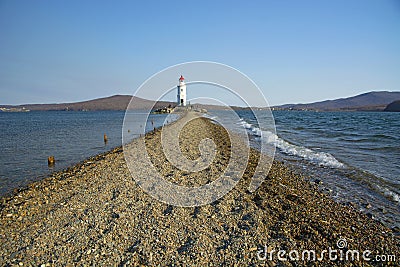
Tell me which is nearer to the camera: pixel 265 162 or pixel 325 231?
pixel 325 231

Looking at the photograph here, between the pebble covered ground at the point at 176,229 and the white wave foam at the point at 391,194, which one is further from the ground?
the pebble covered ground at the point at 176,229

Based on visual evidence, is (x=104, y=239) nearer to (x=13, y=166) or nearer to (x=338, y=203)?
(x=338, y=203)

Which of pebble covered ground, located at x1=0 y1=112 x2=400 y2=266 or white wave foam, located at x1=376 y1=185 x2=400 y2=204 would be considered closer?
pebble covered ground, located at x1=0 y1=112 x2=400 y2=266

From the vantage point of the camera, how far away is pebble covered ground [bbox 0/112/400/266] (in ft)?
12.0

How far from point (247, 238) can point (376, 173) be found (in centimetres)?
746

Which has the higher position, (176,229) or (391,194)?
(176,229)

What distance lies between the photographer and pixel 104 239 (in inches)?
161

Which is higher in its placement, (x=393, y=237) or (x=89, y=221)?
(x=89, y=221)

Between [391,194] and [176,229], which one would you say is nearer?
[176,229]

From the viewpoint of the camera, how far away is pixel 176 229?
4.43 metres

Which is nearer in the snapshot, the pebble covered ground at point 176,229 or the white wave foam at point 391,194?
the pebble covered ground at point 176,229

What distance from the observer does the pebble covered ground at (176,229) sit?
12.0ft

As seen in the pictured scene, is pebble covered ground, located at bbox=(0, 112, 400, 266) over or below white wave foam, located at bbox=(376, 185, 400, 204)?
over

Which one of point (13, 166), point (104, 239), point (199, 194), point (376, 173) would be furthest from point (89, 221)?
A: point (376, 173)
